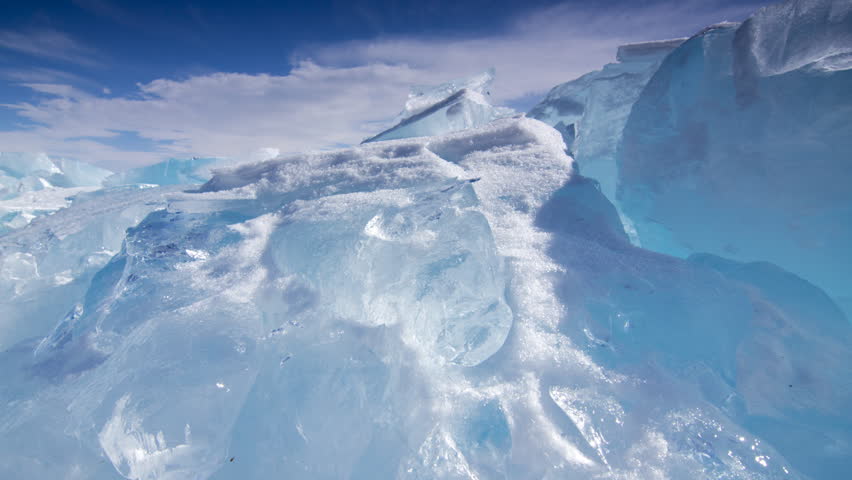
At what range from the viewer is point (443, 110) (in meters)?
4.13

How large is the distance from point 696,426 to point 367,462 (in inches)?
48.8

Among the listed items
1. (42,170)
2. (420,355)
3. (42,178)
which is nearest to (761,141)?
(420,355)

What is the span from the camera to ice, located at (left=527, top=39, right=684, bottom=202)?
11.7 ft

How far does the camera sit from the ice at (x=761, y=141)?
7.05 ft

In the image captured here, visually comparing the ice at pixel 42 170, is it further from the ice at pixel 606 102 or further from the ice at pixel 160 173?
the ice at pixel 606 102

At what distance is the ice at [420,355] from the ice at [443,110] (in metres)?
1.99

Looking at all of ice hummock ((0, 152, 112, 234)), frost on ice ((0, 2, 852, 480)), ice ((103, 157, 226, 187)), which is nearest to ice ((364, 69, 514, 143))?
frost on ice ((0, 2, 852, 480))

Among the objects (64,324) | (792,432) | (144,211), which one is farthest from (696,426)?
(144,211)

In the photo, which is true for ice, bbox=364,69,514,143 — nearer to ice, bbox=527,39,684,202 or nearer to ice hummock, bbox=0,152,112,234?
ice, bbox=527,39,684,202

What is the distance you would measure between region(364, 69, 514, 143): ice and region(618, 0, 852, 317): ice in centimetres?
182

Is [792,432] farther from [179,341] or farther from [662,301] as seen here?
[179,341]

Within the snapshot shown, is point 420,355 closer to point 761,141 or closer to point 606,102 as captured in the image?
point 761,141

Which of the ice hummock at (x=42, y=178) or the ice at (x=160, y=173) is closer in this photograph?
the ice hummock at (x=42, y=178)

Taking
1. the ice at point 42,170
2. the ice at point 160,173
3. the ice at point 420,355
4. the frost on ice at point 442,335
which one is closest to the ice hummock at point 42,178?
the ice at point 42,170
